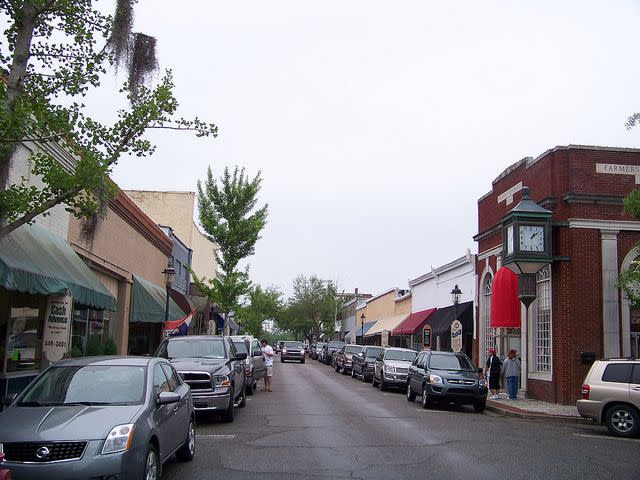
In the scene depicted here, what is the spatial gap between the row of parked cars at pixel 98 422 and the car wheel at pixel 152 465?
0.01 m

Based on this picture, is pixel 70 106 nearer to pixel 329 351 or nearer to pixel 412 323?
pixel 412 323

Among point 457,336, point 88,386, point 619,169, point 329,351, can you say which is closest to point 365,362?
point 457,336

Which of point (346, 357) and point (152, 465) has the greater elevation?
point (152, 465)

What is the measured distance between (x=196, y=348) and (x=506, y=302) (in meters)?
11.9

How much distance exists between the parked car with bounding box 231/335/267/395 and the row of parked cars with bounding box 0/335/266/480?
1107 cm

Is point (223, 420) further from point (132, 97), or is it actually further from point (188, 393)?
point (132, 97)

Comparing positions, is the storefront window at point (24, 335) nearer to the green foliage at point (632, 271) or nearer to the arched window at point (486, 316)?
the green foliage at point (632, 271)

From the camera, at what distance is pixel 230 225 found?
124 feet

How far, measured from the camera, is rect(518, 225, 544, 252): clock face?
20.1 metres

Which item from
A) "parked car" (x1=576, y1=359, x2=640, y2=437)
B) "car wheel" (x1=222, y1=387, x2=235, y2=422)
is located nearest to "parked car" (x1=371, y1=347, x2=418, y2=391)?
"parked car" (x1=576, y1=359, x2=640, y2=437)

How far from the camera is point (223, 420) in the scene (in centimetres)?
1418

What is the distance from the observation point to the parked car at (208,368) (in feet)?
43.3

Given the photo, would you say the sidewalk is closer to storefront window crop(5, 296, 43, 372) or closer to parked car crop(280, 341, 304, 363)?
storefront window crop(5, 296, 43, 372)

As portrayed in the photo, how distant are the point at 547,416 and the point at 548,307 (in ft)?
16.9
